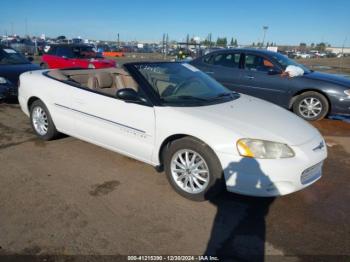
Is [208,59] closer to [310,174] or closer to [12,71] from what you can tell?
[12,71]

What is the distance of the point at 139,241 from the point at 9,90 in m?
6.02

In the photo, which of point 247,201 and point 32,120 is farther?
point 32,120

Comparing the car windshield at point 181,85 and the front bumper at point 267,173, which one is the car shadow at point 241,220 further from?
the car windshield at point 181,85

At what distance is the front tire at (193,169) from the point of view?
320 cm

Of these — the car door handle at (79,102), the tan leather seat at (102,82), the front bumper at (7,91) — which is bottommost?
the front bumper at (7,91)

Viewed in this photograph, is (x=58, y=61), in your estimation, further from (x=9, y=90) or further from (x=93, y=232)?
(x=93, y=232)

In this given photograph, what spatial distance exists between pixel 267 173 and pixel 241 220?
1.74 feet

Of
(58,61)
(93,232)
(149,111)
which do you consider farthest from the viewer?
(58,61)

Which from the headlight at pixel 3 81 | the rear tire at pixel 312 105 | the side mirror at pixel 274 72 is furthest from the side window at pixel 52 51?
the rear tire at pixel 312 105

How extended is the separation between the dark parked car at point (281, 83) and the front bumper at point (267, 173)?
421 cm

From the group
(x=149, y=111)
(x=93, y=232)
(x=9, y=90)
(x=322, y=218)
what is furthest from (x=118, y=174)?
(x=9, y=90)

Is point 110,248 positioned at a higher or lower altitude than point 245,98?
lower

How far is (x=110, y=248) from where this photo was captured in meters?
2.64

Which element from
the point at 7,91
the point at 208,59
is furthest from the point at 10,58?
the point at 208,59
